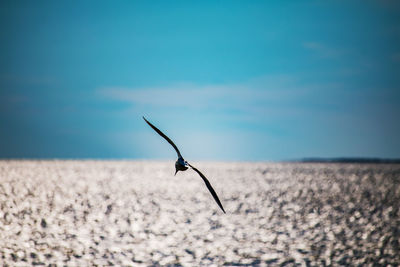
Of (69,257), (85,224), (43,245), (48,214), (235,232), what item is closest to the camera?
(69,257)

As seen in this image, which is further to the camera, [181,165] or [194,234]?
[194,234]

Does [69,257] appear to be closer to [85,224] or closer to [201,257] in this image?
[201,257]

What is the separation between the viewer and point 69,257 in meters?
42.3

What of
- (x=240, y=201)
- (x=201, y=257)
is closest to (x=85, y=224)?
(x=201, y=257)

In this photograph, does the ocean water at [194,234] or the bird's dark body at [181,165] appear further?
the ocean water at [194,234]

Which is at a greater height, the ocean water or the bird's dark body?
the bird's dark body

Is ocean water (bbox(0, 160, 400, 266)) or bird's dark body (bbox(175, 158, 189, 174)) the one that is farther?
ocean water (bbox(0, 160, 400, 266))

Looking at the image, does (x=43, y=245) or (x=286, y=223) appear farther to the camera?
(x=286, y=223)

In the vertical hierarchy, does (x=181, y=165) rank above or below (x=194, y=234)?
above

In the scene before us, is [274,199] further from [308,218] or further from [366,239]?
[366,239]

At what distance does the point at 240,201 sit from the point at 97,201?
27814 millimetres

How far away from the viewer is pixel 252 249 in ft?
156

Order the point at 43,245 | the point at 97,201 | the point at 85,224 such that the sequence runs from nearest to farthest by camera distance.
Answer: the point at 43,245 < the point at 85,224 < the point at 97,201

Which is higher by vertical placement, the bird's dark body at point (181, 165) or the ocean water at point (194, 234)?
the bird's dark body at point (181, 165)
